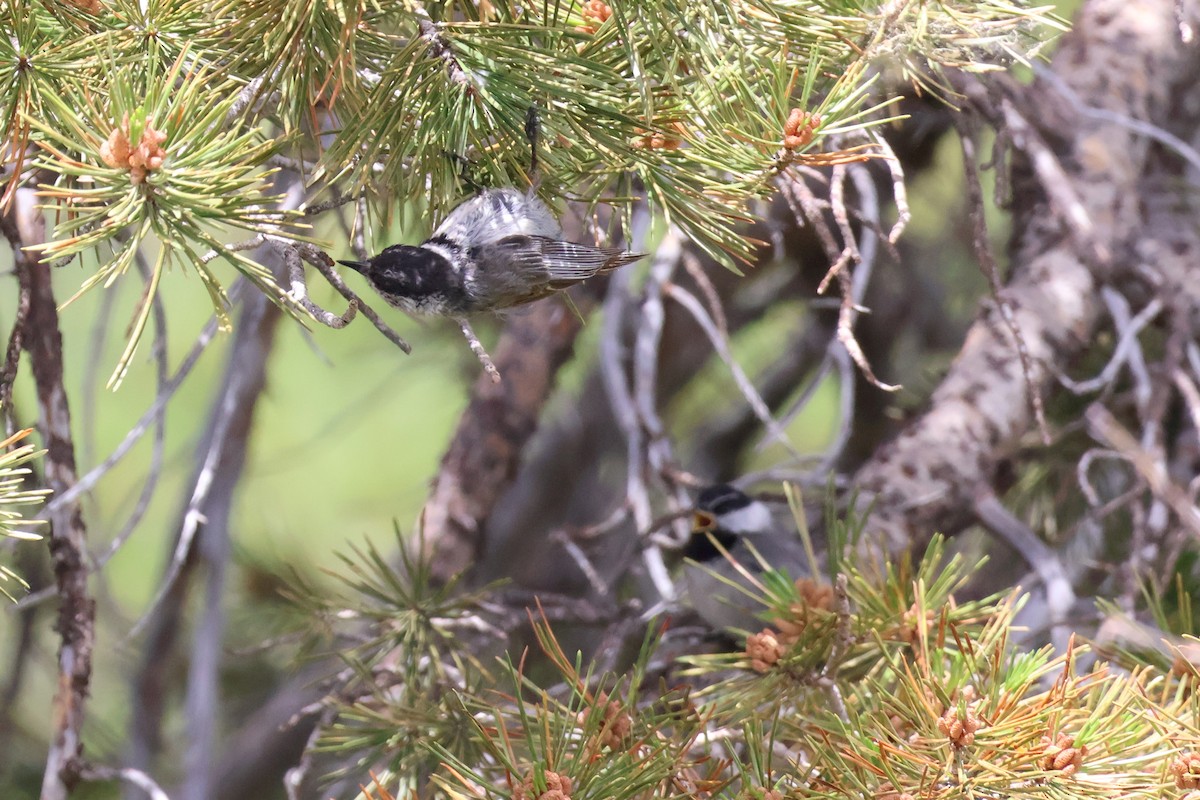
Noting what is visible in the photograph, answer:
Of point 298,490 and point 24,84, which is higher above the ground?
point 24,84

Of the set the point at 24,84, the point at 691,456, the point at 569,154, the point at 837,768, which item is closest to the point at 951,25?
the point at 569,154

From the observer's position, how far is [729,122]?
0.96 m

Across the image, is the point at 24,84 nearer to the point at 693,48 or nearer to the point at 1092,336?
the point at 693,48

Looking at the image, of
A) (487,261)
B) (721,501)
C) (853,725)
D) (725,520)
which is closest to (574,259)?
(487,261)

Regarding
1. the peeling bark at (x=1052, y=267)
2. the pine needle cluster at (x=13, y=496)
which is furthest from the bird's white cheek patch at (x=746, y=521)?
the pine needle cluster at (x=13, y=496)

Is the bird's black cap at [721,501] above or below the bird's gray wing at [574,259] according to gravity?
below

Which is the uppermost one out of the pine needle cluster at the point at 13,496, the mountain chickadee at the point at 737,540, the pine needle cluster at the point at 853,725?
the pine needle cluster at the point at 13,496

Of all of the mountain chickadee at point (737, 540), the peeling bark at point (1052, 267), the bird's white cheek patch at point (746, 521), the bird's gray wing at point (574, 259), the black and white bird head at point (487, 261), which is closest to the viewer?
the black and white bird head at point (487, 261)

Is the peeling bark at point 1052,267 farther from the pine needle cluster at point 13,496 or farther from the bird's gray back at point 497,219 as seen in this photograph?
the pine needle cluster at point 13,496

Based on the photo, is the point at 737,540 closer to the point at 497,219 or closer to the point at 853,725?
the point at 497,219

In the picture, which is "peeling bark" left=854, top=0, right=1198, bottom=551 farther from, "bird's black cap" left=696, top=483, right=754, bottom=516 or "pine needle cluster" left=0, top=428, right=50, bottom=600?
"pine needle cluster" left=0, top=428, right=50, bottom=600

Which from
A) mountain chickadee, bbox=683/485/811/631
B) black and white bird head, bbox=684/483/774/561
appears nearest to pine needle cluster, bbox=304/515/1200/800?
mountain chickadee, bbox=683/485/811/631

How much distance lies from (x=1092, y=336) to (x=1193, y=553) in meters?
0.50

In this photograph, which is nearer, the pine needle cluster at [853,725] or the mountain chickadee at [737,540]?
the pine needle cluster at [853,725]
